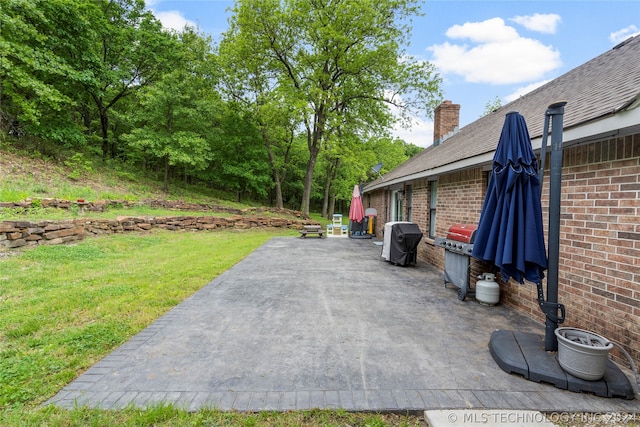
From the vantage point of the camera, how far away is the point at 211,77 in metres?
20.3

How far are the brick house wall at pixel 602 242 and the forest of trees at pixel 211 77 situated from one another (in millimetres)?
13903

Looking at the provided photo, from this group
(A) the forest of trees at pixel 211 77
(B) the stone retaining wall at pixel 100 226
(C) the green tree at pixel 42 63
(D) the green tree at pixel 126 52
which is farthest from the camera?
(D) the green tree at pixel 126 52

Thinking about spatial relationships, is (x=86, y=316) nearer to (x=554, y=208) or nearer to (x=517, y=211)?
(x=517, y=211)

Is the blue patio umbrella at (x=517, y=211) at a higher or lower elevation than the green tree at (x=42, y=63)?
lower

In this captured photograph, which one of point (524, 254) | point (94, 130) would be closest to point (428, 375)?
point (524, 254)

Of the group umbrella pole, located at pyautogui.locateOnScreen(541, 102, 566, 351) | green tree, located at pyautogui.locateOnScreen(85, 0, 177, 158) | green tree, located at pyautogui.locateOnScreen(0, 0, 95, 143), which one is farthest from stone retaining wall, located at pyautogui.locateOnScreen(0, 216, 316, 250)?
green tree, located at pyautogui.locateOnScreen(85, 0, 177, 158)

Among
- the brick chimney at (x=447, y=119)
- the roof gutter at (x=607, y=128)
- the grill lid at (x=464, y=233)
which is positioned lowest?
the grill lid at (x=464, y=233)

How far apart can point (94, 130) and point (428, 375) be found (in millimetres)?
27905

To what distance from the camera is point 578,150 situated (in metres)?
3.34

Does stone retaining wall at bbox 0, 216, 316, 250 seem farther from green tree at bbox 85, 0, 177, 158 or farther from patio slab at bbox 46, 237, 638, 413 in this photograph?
green tree at bbox 85, 0, 177, 158

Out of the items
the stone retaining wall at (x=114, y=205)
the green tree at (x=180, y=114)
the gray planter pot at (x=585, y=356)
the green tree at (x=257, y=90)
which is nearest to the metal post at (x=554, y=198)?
the gray planter pot at (x=585, y=356)

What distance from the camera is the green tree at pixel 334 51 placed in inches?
619

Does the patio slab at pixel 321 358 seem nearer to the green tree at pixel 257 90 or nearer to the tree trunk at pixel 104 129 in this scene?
the green tree at pixel 257 90

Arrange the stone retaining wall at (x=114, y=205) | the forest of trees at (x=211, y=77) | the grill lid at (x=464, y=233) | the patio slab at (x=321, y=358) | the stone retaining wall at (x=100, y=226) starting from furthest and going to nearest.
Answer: the forest of trees at (x=211, y=77), the stone retaining wall at (x=114, y=205), the stone retaining wall at (x=100, y=226), the grill lid at (x=464, y=233), the patio slab at (x=321, y=358)
